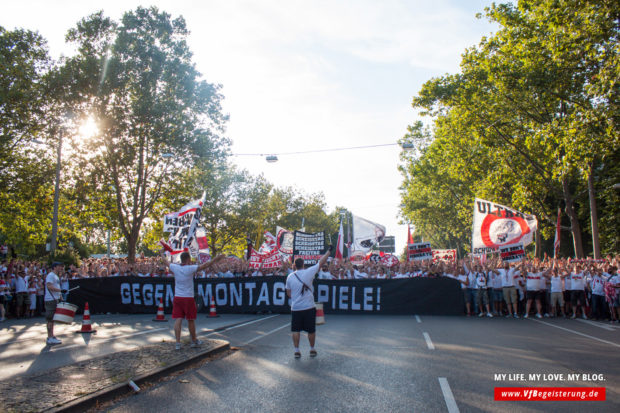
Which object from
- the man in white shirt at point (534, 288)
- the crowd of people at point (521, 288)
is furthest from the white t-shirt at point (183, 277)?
the man in white shirt at point (534, 288)

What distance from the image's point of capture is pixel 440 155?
1725 inches

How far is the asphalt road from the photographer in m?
6.01

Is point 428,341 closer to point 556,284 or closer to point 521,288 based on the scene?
point 556,284

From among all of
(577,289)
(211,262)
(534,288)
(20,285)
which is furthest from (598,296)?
(20,285)

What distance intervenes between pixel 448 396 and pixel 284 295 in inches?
500

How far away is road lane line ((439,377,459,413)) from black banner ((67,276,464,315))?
36.3 feet

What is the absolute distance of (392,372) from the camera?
25.4 feet

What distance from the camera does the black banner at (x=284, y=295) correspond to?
1812 cm

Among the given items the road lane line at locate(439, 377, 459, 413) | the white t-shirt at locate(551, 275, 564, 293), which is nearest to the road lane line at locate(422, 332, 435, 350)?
the road lane line at locate(439, 377, 459, 413)

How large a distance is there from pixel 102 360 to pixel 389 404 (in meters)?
5.04

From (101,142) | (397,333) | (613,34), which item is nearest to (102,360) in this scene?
(397,333)

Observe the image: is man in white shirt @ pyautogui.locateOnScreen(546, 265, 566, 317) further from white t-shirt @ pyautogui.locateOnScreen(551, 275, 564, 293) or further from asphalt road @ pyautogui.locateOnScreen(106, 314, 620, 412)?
asphalt road @ pyautogui.locateOnScreen(106, 314, 620, 412)

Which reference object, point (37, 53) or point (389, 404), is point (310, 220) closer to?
point (37, 53)

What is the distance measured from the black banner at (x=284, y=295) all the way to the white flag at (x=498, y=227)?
2312mm
